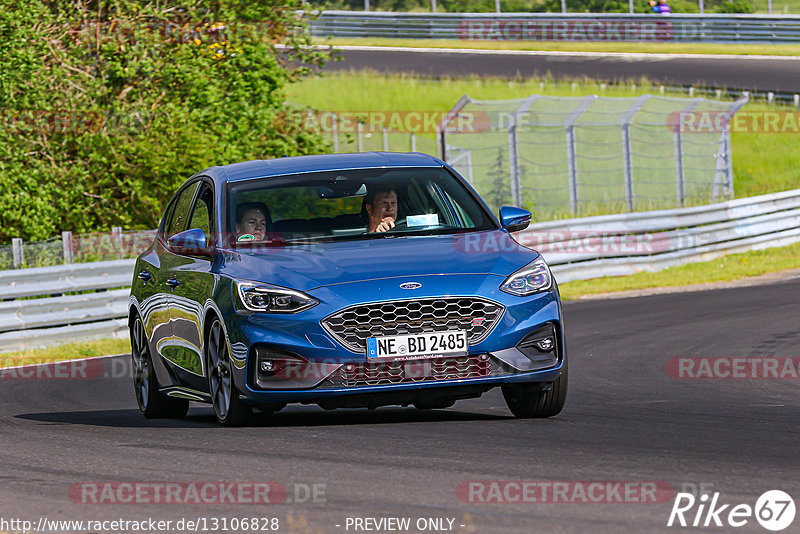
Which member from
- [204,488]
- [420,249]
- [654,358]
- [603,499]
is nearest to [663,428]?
[420,249]

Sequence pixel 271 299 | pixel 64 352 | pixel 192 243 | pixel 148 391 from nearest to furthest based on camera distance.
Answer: pixel 271 299, pixel 192 243, pixel 148 391, pixel 64 352

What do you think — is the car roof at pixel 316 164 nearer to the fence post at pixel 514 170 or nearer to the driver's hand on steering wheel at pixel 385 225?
the driver's hand on steering wheel at pixel 385 225

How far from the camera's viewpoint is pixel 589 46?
169ft

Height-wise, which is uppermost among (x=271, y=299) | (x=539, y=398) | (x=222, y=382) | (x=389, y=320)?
(x=271, y=299)

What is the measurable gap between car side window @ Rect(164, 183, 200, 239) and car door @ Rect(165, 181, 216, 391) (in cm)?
22

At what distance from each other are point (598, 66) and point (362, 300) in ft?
129

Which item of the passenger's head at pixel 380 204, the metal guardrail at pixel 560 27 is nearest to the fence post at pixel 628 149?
the passenger's head at pixel 380 204

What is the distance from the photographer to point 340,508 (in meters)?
5.88

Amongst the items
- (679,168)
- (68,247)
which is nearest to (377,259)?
(68,247)

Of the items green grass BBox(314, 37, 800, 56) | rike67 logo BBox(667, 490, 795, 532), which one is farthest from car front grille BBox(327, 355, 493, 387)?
green grass BBox(314, 37, 800, 56)

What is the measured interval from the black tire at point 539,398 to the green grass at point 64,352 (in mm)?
8781

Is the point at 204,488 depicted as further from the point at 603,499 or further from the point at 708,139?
the point at 708,139

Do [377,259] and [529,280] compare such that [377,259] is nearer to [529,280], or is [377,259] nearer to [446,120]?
[529,280]

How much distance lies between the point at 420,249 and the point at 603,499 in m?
2.98
